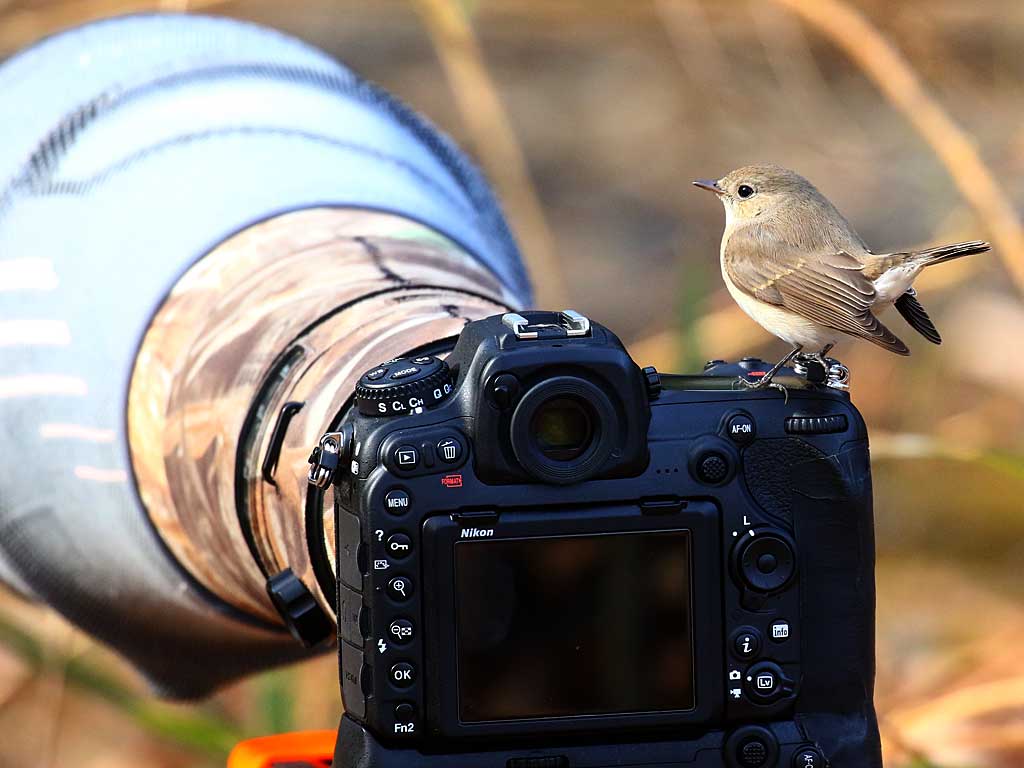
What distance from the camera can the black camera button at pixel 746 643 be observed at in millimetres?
645

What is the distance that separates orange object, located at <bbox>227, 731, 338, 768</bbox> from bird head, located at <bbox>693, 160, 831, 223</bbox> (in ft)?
1.12

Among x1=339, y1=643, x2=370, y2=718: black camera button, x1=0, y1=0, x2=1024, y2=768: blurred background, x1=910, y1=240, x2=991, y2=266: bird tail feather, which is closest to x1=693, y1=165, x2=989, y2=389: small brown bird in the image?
x1=910, y1=240, x2=991, y2=266: bird tail feather

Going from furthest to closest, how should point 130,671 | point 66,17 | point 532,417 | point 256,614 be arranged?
1. point 66,17
2. point 130,671
3. point 256,614
4. point 532,417

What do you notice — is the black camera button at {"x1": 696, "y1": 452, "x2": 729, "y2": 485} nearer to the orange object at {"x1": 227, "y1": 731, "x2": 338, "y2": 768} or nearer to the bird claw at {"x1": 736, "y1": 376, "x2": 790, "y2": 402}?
the bird claw at {"x1": 736, "y1": 376, "x2": 790, "y2": 402}

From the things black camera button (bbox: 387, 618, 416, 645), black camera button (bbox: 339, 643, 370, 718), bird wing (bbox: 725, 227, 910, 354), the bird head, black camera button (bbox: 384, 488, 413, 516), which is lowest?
black camera button (bbox: 339, 643, 370, 718)

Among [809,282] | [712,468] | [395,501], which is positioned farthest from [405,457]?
[809,282]

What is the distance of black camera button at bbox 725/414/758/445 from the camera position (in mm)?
651

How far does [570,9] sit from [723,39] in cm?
20

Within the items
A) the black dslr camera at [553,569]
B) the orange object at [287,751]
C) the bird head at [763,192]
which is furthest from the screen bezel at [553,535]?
the bird head at [763,192]

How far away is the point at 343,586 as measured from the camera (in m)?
0.64

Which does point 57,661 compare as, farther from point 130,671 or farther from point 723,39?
point 723,39

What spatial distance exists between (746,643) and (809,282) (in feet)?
0.62

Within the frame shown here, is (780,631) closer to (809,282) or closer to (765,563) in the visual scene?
(765,563)

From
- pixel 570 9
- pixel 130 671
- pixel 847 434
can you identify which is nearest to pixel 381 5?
pixel 570 9
